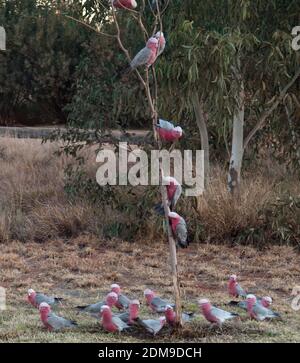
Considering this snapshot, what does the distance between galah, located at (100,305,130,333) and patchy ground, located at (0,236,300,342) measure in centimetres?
6

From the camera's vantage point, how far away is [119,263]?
7105 mm

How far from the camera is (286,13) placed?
7711 mm

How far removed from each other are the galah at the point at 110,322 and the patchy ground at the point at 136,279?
0.06m

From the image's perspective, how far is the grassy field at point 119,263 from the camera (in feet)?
15.3

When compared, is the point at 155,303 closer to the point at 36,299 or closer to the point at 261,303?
the point at 261,303

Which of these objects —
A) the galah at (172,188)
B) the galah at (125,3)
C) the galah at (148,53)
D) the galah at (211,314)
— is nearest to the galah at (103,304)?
the galah at (211,314)

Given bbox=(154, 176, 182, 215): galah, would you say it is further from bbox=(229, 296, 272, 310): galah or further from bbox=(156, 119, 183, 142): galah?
bbox=(229, 296, 272, 310): galah

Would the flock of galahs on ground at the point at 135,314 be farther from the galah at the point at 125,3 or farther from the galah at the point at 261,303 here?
the galah at the point at 125,3

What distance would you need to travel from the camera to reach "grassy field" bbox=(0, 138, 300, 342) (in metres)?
4.66

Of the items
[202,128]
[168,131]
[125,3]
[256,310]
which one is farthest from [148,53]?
[202,128]

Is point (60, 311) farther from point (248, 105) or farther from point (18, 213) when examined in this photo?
point (248, 105)

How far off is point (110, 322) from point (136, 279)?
207cm
